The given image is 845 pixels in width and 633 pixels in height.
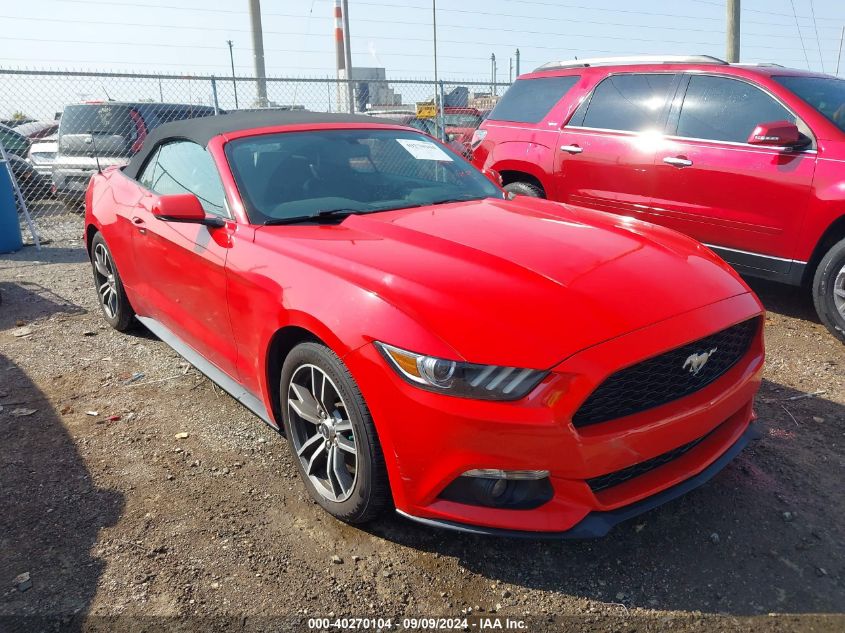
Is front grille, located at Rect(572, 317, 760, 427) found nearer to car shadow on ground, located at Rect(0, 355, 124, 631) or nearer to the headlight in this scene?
the headlight

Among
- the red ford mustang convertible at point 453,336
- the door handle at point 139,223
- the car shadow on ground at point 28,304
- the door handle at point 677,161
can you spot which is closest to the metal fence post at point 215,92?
the car shadow on ground at point 28,304

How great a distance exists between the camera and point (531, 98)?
6488mm

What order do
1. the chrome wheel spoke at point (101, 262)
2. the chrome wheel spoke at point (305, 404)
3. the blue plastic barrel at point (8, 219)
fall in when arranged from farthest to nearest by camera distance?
the blue plastic barrel at point (8, 219), the chrome wheel spoke at point (101, 262), the chrome wheel spoke at point (305, 404)

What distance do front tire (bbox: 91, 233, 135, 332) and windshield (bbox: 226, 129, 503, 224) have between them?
184 cm

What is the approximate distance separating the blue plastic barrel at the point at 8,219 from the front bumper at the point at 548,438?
7.28 meters

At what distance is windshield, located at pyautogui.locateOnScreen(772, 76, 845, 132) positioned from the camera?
4668 mm

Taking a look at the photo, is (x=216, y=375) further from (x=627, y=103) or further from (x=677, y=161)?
(x=627, y=103)

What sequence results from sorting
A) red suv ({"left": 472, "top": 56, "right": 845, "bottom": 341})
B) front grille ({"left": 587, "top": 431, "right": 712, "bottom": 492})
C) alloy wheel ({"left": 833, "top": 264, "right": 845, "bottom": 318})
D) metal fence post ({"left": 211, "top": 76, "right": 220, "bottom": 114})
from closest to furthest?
front grille ({"left": 587, "top": 431, "right": 712, "bottom": 492}) → alloy wheel ({"left": 833, "top": 264, "right": 845, "bottom": 318}) → red suv ({"left": 472, "top": 56, "right": 845, "bottom": 341}) → metal fence post ({"left": 211, "top": 76, "right": 220, "bottom": 114})

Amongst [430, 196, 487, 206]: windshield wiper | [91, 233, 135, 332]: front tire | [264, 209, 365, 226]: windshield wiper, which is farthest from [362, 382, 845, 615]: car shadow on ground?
[91, 233, 135, 332]: front tire

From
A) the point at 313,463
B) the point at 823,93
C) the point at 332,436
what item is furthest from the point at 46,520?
the point at 823,93

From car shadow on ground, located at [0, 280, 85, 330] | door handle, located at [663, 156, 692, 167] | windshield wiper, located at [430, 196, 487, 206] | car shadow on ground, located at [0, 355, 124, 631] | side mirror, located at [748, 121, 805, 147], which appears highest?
side mirror, located at [748, 121, 805, 147]

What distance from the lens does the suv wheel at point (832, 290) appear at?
4.35m

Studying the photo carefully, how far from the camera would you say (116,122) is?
995 centimetres

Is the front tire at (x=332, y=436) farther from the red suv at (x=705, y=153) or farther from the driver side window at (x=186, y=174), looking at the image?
the red suv at (x=705, y=153)
